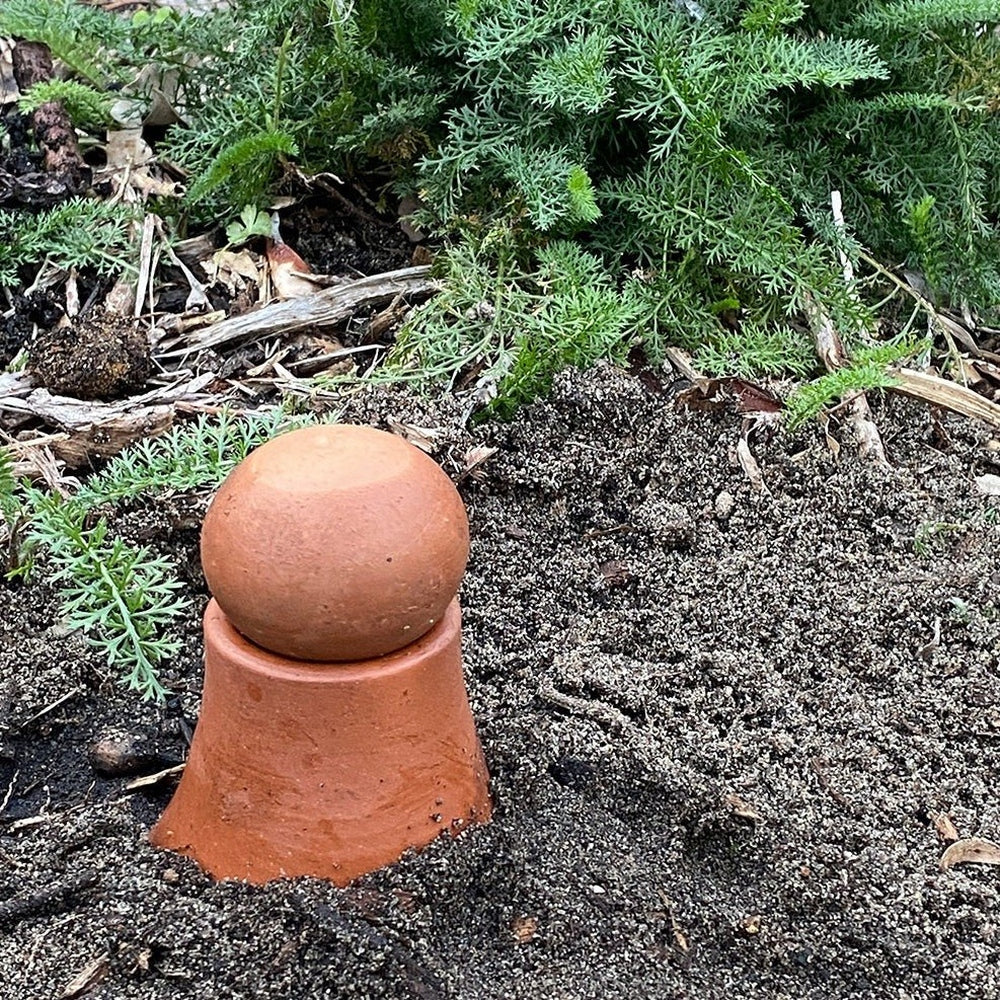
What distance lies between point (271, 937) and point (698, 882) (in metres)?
0.63

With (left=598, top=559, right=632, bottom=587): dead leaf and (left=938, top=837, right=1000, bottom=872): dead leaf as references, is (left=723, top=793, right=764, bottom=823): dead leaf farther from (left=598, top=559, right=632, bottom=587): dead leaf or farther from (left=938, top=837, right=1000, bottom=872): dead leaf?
(left=598, top=559, right=632, bottom=587): dead leaf

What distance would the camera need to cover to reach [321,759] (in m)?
1.67

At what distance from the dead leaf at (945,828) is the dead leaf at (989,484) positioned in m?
1.08

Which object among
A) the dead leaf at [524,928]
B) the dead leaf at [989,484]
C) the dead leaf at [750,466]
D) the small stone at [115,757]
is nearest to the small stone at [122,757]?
the small stone at [115,757]

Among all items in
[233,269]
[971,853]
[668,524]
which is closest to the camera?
[971,853]

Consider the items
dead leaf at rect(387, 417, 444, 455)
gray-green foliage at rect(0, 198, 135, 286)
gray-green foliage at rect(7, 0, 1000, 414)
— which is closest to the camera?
dead leaf at rect(387, 417, 444, 455)

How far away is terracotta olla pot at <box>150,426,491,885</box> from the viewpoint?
157 centimetres

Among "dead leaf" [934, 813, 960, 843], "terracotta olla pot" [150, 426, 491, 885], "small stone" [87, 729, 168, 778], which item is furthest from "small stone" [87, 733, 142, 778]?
"dead leaf" [934, 813, 960, 843]

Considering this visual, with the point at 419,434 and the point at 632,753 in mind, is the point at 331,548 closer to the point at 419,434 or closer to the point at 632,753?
the point at 632,753

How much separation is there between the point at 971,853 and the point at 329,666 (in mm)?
1025

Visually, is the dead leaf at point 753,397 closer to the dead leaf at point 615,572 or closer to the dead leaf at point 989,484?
the dead leaf at point 989,484

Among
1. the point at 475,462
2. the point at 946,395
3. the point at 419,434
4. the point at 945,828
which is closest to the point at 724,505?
the point at 475,462

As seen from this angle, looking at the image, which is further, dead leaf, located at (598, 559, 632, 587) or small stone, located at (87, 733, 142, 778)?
dead leaf, located at (598, 559, 632, 587)

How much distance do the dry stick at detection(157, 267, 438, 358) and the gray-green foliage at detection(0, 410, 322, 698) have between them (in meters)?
0.49
